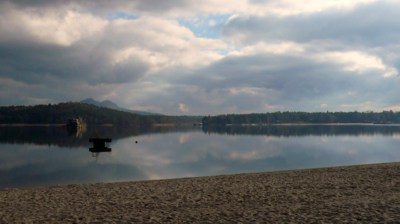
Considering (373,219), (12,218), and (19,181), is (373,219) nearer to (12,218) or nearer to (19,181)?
(12,218)

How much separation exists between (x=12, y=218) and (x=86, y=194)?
21.6 ft

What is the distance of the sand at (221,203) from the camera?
13852 mm

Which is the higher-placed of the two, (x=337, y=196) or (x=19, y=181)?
(x=337, y=196)

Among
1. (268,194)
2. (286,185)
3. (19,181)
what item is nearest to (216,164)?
(19,181)

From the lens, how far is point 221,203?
1706 centimetres

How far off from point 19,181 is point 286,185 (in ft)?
93.8

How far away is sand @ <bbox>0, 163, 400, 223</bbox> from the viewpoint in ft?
45.4

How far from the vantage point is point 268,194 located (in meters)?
19.4

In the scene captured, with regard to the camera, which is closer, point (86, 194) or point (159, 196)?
point (159, 196)

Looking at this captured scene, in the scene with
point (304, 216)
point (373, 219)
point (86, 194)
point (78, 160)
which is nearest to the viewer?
point (373, 219)

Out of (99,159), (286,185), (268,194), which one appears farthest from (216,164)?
(268,194)

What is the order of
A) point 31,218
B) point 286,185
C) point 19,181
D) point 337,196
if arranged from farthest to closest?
point 19,181 → point 286,185 → point 337,196 → point 31,218

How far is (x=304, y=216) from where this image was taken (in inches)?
539

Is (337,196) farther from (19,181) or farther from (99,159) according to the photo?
(99,159)
